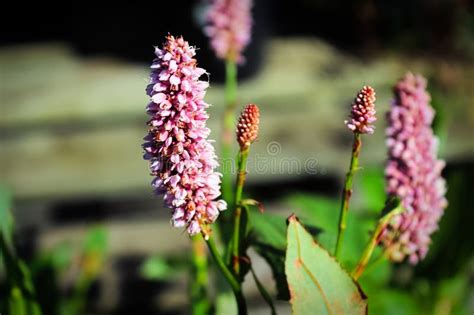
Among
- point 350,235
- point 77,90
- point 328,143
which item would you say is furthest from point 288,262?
point 77,90

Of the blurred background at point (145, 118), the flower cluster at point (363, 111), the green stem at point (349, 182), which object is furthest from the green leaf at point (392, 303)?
the flower cluster at point (363, 111)

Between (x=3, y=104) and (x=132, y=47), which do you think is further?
(x=132, y=47)

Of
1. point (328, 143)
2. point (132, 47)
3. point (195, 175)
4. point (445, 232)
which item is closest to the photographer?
point (195, 175)

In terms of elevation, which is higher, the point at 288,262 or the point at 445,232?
the point at 288,262

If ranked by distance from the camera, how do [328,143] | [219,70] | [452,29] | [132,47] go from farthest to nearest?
1. [132,47]
2. [452,29]
3. [219,70]
4. [328,143]

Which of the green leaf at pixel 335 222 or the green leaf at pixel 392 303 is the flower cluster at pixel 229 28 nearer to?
the green leaf at pixel 335 222

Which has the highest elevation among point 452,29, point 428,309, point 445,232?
point 452,29

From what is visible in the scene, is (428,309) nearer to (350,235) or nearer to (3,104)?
(350,235)

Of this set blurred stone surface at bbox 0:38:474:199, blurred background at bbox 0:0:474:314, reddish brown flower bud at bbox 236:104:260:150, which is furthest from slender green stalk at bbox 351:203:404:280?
blurred stone surface at bbox 0:38:474:199
